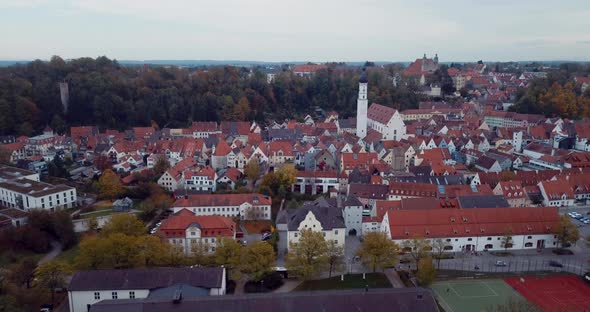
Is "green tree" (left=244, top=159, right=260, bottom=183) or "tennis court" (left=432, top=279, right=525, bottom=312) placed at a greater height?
"green tree" (left=244, top=159, right=260, bottom=183)

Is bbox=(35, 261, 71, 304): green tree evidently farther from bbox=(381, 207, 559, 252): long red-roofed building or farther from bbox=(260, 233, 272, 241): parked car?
bbox=(381, 207, 559, 252): long red-roofed building

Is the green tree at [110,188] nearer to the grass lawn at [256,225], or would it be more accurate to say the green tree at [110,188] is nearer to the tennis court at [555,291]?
the grass lawn at [256,225]

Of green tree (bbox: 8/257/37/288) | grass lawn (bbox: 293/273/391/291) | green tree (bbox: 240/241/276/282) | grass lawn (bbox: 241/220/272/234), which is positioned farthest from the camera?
grass lawn (bbox: 241/220/272/234)

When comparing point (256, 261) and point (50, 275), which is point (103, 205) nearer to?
point (50, 275)

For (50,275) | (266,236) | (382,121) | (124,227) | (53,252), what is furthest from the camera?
(382,121)

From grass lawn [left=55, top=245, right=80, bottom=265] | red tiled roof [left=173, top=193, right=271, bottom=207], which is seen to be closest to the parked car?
red tiled roof [left=173, top=193, right=271, bottom=207]

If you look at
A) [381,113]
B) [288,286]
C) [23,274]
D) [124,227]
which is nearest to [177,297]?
[288,286]

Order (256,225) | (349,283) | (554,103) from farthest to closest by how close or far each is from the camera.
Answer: (554,103) < (256,225) < (349,283)

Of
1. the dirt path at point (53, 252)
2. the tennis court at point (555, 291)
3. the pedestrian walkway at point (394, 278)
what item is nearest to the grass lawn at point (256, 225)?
the pedestrian walkway at point (394, 278)
